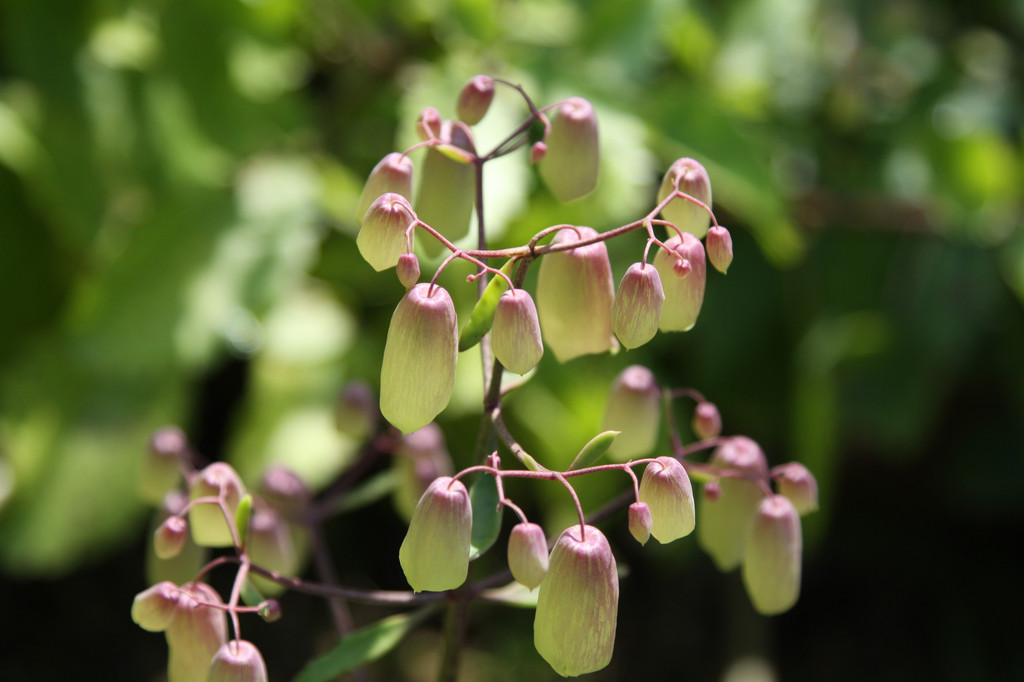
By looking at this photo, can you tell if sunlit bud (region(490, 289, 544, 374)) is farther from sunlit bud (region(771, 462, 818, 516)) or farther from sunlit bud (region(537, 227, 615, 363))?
sunlit bud (region(771, 462, 818, 516))

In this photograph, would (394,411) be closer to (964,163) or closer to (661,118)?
(661,118)

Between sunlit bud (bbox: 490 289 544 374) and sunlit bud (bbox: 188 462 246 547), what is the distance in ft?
0.52

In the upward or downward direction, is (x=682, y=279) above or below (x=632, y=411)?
above

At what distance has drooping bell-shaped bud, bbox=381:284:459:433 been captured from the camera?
322 mm

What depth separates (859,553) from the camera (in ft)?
4.58

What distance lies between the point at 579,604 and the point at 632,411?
0.48ft

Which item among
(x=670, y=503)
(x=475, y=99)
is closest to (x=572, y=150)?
(x=475, y=99)

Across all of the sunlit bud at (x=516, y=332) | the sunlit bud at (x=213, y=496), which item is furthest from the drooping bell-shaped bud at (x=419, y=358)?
the sunlit bud at (x=213, y=496)

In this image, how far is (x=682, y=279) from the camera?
1.15ft

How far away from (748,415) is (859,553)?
31cm

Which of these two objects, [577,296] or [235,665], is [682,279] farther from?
[235,665]

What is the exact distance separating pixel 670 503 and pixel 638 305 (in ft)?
0.23

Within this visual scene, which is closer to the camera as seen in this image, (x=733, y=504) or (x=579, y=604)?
(x=579, y=604)

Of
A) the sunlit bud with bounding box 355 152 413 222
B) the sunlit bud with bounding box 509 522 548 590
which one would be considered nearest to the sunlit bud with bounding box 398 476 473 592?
Result: the sunlit bud with bounding box 509 522 548 590
